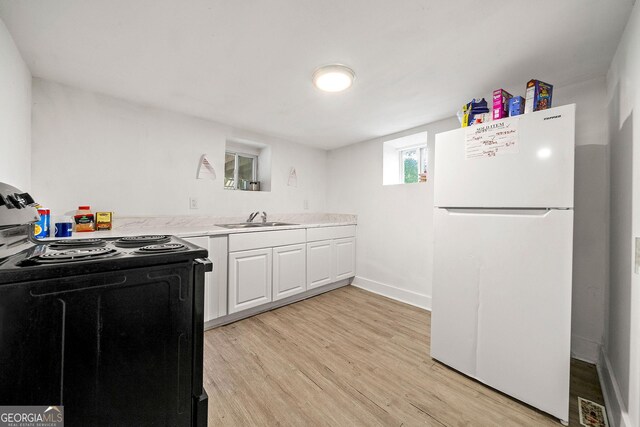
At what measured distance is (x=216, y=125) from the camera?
9.17 feet

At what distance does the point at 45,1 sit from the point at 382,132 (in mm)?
2772

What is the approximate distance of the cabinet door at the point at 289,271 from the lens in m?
2.63

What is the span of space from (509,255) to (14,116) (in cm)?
307

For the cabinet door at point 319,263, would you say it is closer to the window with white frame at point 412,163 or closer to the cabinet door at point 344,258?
the cabinet door at point 344,258

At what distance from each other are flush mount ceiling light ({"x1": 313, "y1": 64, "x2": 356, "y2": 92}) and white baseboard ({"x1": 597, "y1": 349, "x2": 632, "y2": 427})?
2281mm

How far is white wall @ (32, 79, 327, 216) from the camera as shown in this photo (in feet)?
6.37

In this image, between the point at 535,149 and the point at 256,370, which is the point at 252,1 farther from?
the point at 256,370

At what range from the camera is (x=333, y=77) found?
174cm

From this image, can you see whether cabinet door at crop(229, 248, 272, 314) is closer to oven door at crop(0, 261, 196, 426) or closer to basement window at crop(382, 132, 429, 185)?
oven door at crop(0, 261, 196, 426)

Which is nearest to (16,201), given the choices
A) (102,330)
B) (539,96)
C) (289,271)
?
(102,330)

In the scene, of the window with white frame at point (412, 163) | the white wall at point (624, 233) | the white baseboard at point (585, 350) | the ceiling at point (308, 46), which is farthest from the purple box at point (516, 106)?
the white baseboard at point (585, 350)

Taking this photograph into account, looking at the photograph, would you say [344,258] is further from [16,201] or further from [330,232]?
[16,201]

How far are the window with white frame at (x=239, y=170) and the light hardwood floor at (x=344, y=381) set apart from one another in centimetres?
168

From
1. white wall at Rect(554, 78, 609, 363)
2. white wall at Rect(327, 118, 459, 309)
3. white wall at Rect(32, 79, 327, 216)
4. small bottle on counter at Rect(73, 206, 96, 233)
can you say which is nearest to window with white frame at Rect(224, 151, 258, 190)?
white wall at Rect(32, 79, 327, 216)
